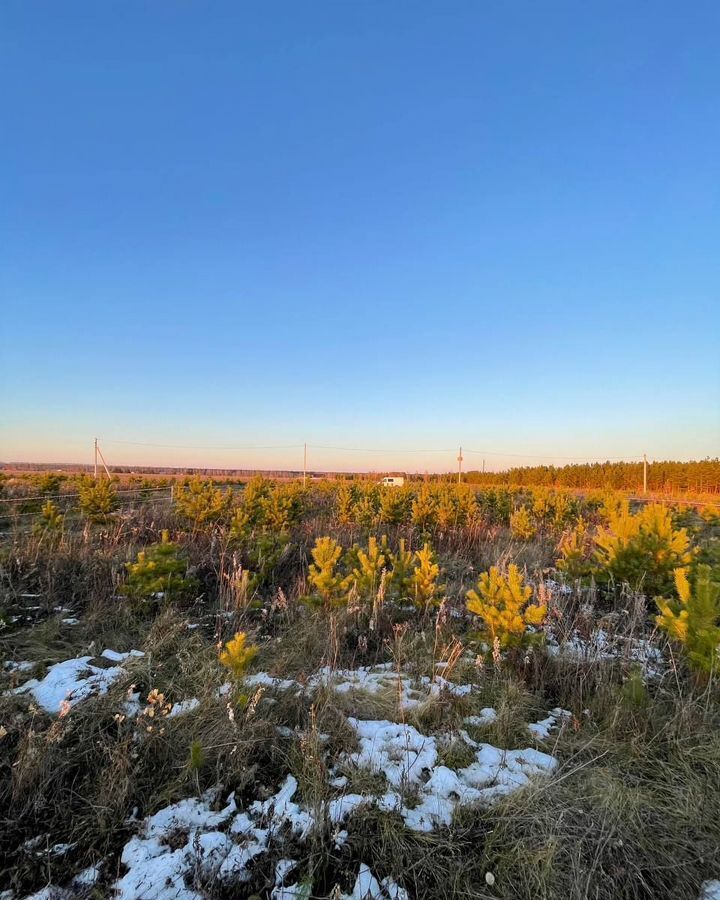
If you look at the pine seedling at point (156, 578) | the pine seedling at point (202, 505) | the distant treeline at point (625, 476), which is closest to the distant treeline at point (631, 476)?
the distant treeline at point (625, 476)

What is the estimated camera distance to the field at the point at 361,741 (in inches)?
62.3

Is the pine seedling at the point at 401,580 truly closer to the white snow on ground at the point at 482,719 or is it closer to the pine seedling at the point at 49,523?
the white snow on ground at the point at 482,719

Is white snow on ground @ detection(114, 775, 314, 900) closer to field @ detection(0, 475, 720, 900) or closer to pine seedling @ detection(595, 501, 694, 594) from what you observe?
field @ detection(0, 475, 720, 900)

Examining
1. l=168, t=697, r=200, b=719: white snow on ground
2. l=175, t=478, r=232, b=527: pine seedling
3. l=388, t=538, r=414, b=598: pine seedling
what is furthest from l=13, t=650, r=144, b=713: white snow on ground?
l=175, t=478, r=232, b=527: pine seedling

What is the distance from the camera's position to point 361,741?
231 centimetres

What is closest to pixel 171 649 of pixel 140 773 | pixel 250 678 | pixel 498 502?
pixel 250 678

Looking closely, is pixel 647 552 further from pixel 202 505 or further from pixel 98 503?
pixel 98 503

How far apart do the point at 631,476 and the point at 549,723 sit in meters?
53.4

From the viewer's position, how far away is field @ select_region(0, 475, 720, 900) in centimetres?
158

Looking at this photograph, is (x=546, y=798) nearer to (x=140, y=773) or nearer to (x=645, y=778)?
(x=645, y=778)

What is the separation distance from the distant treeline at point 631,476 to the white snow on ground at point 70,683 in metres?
47.2

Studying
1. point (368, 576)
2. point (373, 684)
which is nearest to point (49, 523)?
point (368, 576)

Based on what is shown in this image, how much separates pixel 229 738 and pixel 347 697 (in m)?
0.79

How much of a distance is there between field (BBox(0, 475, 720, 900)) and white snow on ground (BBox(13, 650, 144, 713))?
2cm
